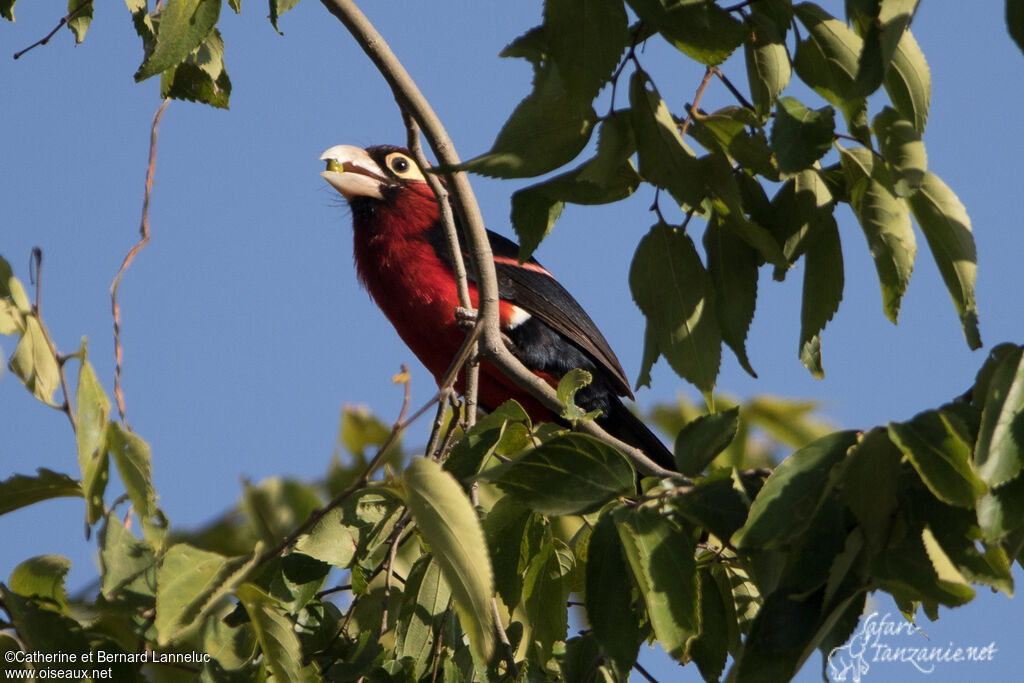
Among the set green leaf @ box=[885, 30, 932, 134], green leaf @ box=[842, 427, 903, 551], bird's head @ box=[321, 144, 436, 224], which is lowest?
green leaf @ box=[842, 427, 903, 551]

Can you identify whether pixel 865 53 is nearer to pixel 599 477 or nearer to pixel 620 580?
pixel 599 477

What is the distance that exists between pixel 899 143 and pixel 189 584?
123 centimetres

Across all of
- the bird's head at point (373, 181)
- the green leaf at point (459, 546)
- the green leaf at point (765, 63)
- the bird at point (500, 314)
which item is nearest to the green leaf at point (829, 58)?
the green leaf at point (765, 63)

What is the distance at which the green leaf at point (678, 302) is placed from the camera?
1754 millimetres

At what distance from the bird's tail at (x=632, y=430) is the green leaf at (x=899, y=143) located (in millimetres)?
2806

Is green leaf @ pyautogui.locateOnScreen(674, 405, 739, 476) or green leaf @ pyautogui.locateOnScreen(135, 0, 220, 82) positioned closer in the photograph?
green leaf @ pyautogui.locateOnScreen(674, 405, 739, 476)

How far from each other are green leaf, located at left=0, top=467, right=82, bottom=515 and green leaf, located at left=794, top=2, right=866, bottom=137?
4.47ft

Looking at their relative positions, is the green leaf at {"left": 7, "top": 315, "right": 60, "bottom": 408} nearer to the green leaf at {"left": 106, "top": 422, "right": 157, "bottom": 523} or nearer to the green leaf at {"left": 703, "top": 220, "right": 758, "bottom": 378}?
the green leaf at {"left": 106, "top": 422, "right": 157, "bottom": 523}

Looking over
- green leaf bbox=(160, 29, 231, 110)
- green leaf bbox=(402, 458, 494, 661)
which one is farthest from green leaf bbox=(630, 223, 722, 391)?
green leaf bbox=(160, 29, 231, 110)

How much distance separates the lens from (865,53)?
139 cm

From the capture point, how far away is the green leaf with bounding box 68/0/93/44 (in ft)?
8.89

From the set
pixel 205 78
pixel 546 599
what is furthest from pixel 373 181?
pixel 546 599

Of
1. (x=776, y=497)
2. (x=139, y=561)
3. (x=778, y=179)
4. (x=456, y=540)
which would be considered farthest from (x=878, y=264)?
(x=139, y=561)

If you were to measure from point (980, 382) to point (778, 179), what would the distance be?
456 millimetres
